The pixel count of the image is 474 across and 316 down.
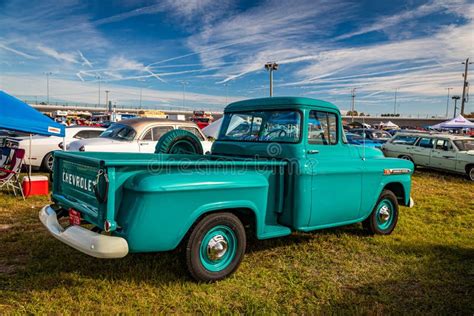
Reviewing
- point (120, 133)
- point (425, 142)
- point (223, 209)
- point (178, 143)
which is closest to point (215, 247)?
point (223, 209)

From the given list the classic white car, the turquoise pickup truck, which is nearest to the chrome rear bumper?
the turquoise pickup truck

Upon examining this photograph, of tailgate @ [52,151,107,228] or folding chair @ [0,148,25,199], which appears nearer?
tailgate @ [52,151,107,228]

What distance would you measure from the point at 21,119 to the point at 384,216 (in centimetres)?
660

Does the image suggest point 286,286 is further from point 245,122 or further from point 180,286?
point 245,122

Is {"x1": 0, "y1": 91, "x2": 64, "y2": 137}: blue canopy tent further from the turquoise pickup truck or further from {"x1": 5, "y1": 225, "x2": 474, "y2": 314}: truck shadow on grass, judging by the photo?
the turquoise pickup truck

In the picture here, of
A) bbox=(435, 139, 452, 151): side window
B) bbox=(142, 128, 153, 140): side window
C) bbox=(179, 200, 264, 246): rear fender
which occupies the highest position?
bbox=(142, 128, 153, 140): side window

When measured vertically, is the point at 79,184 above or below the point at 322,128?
below

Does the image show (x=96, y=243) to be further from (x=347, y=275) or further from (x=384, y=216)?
(x=384, y=216)

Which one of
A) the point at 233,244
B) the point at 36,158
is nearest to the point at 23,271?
the point at 233,244

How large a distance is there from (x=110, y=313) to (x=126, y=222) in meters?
0.78

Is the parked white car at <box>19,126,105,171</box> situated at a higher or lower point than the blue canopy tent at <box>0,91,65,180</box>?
lower

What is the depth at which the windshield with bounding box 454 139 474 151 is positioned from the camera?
12.9 metres

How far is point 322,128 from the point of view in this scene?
15.8 feet

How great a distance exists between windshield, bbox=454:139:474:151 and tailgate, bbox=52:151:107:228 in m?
12.9
